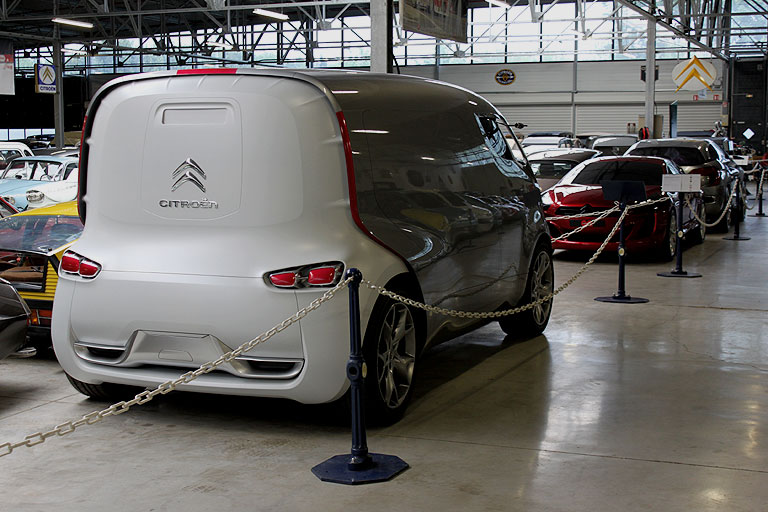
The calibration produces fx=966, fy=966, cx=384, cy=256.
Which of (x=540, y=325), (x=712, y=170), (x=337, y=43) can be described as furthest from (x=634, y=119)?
(x=540, y=325)

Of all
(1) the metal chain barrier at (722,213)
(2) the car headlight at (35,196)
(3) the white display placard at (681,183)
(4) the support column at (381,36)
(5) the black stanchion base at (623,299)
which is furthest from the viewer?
(1) the metal chain barrier at (722,213)

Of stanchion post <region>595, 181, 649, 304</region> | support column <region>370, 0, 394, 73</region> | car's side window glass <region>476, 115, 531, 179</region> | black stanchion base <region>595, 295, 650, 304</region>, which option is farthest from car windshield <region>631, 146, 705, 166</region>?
car's side window glass <region>476, 115, 531, 179</region>

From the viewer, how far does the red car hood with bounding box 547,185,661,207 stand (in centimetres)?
1324

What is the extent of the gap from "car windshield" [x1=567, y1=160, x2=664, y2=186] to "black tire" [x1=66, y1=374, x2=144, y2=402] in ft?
30.9

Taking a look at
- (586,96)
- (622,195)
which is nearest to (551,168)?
(622,195)

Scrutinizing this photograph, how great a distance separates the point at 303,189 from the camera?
5055 mm

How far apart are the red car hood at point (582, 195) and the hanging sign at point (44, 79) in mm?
20824

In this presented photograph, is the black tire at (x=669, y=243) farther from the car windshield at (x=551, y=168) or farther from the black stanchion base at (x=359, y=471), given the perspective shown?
the black stanchion base at (x=359, y=471)

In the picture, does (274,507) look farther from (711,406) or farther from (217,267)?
(711,406)

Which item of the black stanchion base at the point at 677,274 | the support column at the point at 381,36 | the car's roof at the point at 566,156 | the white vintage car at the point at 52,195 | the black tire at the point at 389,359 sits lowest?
the black stanchion base at the point at 677,274

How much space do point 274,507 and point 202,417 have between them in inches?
59.8

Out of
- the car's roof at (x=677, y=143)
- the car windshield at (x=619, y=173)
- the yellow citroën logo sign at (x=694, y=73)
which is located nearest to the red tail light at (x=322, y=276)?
the car windshield at (x=619, y=173)

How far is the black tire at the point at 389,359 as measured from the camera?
5.17 meters

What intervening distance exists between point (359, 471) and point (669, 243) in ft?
32.1
